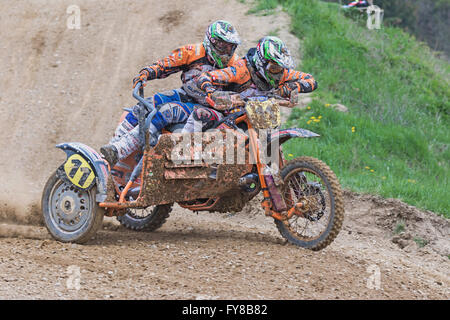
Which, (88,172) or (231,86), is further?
(231,86)

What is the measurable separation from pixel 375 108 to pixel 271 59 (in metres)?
6.88

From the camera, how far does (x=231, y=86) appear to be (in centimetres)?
659

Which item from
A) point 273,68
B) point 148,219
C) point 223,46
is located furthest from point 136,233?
point 273,68

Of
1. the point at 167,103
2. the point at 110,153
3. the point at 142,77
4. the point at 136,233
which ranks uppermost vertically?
the point at 142,77

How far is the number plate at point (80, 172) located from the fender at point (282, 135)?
68.9 inches

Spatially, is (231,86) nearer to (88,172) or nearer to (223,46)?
(223,46)

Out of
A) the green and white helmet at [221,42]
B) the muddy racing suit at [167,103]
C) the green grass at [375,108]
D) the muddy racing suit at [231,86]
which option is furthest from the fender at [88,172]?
the green grass at [375,108]

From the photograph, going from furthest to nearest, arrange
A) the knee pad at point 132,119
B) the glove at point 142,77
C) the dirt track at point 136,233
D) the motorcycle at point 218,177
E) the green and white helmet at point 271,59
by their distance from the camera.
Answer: the knee pad at point 132,119
the glove at point 142,77
the green and white helmet at point 271,59
the motorcycle at point 218,177
the dirt track at point 136,233

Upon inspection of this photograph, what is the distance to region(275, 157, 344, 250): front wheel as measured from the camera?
5.93m

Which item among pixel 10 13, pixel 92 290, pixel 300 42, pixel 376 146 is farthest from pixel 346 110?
pixel 10 13

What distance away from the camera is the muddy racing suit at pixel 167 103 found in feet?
21.2

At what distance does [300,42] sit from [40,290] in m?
10.7

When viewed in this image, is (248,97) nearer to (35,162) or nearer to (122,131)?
(122,131)

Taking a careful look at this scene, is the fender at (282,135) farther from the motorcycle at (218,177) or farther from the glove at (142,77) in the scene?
the glove at (142,77)
